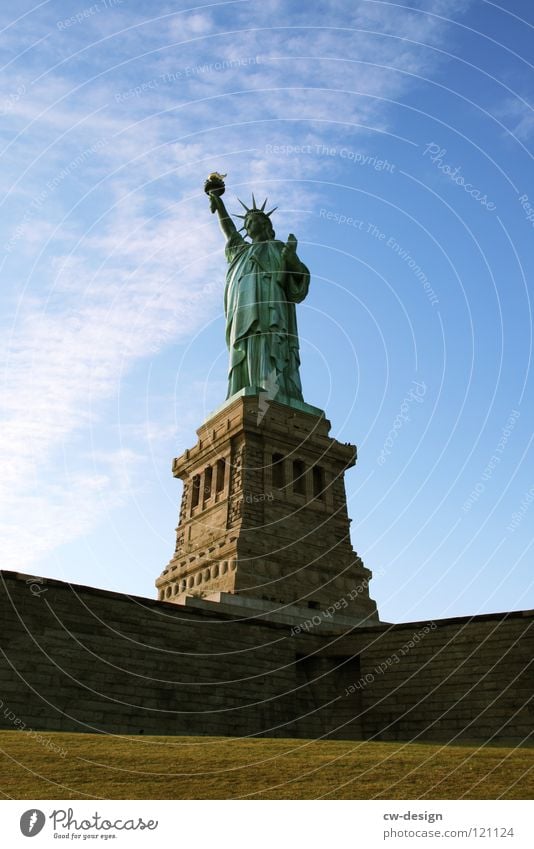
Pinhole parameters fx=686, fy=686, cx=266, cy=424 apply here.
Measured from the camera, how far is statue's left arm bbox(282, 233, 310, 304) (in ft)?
120

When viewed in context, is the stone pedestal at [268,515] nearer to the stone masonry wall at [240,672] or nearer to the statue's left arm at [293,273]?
the stone masonry wall at [240,672]

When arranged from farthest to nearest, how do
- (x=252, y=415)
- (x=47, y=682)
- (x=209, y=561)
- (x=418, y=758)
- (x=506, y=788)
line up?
(x=252, y=415)
(x=209, y=561)
(x=47, y=682)
(x=418, y=758)
(x=506, y=788)

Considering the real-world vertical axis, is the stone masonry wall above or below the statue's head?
below

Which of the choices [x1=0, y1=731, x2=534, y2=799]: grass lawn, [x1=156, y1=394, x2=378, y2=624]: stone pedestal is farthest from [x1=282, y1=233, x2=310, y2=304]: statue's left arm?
[x1=0, y1=731, x2=534, y2=799]: grass lawn

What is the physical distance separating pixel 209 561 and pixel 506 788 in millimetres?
18738

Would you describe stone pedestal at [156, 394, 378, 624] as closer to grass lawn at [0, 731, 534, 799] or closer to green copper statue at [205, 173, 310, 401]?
green copper statue at [205, 173, 310, 401]

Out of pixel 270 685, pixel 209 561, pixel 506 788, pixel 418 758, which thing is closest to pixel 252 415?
pixel 209 561

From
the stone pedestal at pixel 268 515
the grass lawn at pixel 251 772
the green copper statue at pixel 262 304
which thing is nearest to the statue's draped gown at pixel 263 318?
the green copper statue at pixel 262 304

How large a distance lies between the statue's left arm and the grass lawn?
27.4m

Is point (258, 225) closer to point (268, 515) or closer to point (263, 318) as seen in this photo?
point (263, 318)

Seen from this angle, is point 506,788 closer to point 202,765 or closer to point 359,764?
point 359,764

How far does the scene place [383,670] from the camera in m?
19.1

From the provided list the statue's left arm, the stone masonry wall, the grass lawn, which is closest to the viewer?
the grass lawn

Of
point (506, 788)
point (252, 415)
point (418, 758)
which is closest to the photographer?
point (506, 788)
